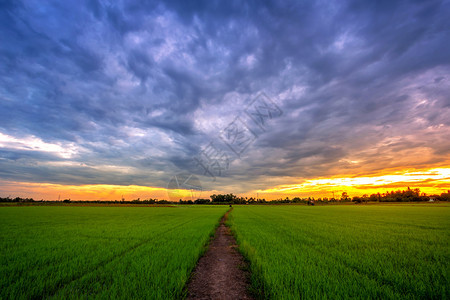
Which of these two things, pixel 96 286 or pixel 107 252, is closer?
pixel 96 286

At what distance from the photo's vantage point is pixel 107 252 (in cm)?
664

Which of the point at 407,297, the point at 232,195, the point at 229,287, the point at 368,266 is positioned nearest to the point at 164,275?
the point at 229,287

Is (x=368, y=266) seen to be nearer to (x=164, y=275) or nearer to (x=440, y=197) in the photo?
(x=164, y=275)

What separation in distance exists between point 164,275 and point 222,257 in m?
3.27

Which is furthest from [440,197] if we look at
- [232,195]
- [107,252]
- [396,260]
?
[107,252]

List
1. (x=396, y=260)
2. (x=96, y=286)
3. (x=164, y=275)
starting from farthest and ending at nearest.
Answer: (x=396, y=260)
(x=164, y=275)
(x=96, y=286)

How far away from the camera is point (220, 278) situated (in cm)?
501

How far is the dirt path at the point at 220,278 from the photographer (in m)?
4.11

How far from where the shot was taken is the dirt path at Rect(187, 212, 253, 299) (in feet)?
13.5

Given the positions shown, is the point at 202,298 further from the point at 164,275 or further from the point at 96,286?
the point at 96,286

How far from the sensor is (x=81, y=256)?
5.97m

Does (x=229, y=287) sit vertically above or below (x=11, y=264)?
below

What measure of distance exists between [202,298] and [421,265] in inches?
245

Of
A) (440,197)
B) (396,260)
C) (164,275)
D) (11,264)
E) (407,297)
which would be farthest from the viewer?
(440,197)
